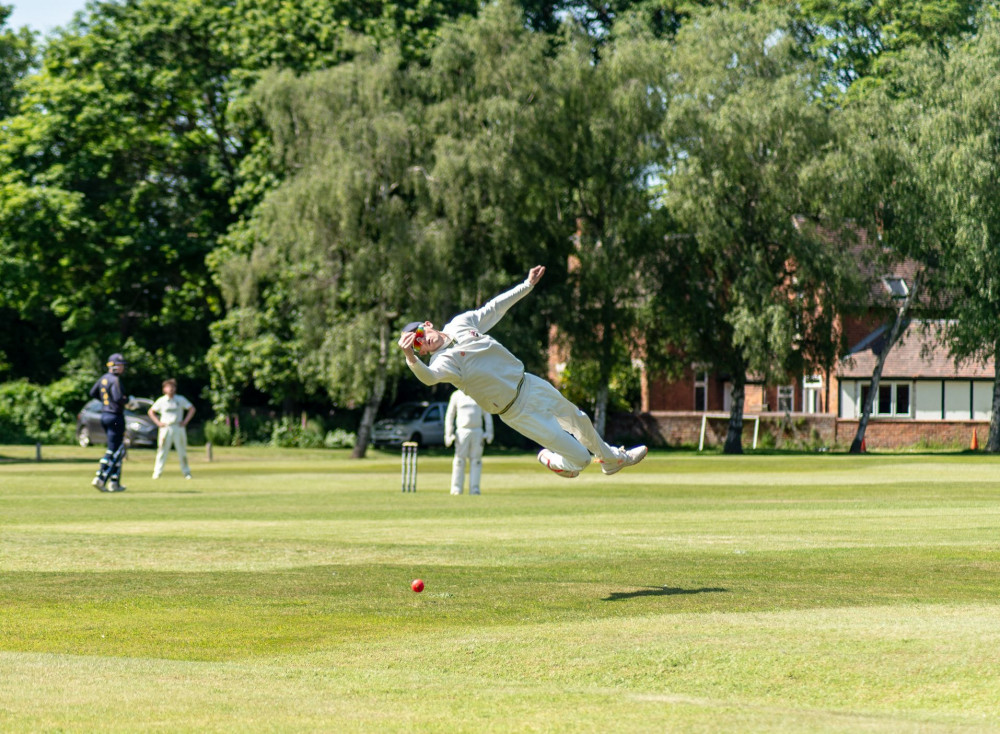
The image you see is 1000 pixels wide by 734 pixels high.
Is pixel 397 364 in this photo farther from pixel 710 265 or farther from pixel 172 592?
pixel 172 592

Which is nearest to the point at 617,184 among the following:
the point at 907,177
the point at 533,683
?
the point at 907,177

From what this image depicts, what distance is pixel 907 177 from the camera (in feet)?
155

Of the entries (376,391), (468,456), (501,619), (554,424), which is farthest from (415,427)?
(501,619)

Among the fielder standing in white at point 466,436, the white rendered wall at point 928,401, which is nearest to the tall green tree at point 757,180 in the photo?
the white rendered wall at point 928,401

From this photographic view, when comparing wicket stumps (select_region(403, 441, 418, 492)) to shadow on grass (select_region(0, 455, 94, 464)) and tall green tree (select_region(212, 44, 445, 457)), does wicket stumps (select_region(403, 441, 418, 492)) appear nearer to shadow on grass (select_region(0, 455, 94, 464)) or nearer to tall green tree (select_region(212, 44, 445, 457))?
shadow on grass (select_region(0, 455, 94, 464))

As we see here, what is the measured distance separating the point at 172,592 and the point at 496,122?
36038 millimetres

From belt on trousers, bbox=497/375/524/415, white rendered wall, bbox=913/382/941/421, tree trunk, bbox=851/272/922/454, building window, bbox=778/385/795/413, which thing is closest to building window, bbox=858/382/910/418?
white rendered wall, bbox=913/382/941/421

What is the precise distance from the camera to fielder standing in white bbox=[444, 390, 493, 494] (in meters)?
23.8

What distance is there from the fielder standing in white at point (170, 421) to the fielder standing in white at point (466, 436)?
271 inches

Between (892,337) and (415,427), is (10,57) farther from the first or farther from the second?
(892,337)

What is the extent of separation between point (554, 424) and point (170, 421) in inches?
692

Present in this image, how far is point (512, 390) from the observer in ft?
42.3

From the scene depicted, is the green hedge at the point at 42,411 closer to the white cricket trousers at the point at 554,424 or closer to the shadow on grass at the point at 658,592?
the white cricket trousers at the point at 554,424

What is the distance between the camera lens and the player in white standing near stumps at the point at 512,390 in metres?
12.5
